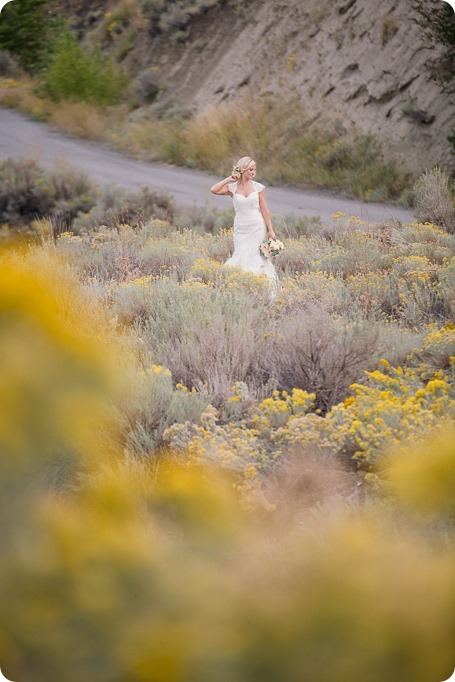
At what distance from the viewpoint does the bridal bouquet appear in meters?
4.96

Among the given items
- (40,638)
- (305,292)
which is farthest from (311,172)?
(40,638)

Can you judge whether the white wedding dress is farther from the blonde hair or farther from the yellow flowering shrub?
A: the yellow flowering shrub

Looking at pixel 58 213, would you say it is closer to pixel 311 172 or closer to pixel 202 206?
pixel 202 206

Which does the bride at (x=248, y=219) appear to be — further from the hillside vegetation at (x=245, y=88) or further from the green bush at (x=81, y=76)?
the green bush at (x=81, y=76)

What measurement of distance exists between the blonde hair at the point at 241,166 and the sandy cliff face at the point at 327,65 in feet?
1.24

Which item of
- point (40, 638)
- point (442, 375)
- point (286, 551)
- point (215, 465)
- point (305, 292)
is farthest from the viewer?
point (305, 292)

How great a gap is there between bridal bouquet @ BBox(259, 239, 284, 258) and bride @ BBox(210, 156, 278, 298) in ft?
0.11

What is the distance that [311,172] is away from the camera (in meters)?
4.38

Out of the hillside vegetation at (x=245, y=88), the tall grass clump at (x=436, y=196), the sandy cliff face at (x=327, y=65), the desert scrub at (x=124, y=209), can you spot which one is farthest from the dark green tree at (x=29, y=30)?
the tall grass clump at (x=436, y=196)

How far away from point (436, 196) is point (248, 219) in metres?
1.45

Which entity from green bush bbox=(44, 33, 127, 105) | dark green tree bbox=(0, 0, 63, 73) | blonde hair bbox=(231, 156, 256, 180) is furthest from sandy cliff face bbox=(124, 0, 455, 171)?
dark green tree bbox=(0, 0, 63, 73)

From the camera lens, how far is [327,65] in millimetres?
4371

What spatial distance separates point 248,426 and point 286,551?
0.98m

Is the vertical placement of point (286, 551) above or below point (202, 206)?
below
